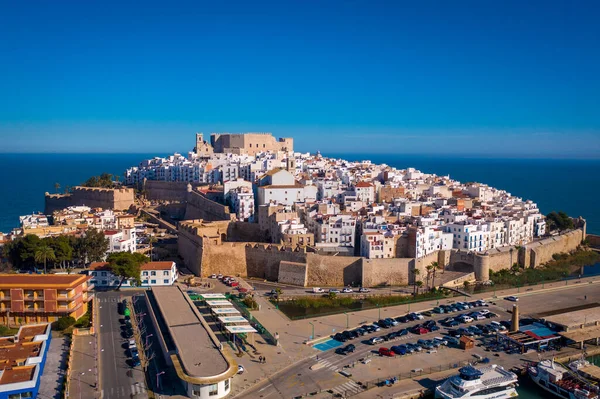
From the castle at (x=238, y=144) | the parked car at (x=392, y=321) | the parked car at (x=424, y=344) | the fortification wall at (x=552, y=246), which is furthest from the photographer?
the castle at (x=238, y=144)

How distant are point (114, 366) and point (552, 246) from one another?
30.3 meters

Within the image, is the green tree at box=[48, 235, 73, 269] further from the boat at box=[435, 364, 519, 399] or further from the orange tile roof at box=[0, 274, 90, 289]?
the boat at box=[435, 364, 519, 399]

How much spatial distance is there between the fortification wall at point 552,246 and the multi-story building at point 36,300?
27171 millimetres

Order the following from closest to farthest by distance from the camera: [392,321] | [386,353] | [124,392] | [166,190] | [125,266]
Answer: [124,392] < [386,353] < [392,321] < [125,266] < [166,190]

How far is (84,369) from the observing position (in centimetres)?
1783

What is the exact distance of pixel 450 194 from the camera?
4694 cm

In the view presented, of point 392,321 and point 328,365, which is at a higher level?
point 392,321

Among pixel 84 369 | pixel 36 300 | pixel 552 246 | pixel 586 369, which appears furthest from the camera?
pixel 552 246

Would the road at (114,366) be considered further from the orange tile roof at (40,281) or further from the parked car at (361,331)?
the parked car at (361,331)

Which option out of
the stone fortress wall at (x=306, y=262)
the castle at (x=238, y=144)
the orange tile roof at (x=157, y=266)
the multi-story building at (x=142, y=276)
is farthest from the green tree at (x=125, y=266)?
the castle at (x=238, y=144)

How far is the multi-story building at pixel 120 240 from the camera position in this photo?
1253 inches

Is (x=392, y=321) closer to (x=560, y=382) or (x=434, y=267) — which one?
(x=560, y=382)

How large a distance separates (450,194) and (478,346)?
2773 cm

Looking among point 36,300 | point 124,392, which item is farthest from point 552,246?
point 36,300
